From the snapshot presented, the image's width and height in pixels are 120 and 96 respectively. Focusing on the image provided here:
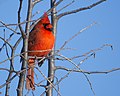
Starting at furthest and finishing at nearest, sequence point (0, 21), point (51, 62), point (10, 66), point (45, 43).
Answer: point (45, 43) → point (51, 62) → point (10, 66) → point (0, 21)

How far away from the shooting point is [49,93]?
2.24 metres

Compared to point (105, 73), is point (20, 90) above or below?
below

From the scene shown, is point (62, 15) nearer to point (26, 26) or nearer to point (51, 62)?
point (51, 62)

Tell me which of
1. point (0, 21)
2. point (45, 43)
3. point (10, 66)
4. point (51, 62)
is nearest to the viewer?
point (0, 21)

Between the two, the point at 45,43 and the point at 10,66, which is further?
the point at 45,43

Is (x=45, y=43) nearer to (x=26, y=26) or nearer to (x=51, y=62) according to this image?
(x=51, y=62)

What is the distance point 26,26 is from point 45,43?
1.61m

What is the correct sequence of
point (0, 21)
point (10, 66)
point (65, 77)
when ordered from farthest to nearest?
point (65, 77)
point (10, 66)
point (0, 21)

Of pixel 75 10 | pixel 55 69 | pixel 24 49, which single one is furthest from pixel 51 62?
pixel 24 49

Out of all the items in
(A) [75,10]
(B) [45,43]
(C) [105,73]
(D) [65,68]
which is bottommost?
(C) [105,73]

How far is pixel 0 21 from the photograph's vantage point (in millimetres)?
1741

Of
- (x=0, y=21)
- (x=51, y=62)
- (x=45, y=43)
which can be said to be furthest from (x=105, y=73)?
(x=45, y=43)

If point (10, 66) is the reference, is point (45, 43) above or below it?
above

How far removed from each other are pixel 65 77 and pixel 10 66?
45cm
